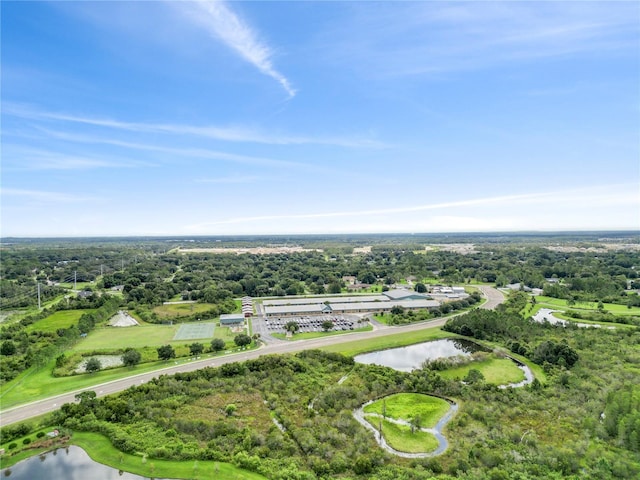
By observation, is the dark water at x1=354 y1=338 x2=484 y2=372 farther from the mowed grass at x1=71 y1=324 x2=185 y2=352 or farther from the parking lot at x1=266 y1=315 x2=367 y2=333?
the mowed grass at x1=71 y1=324 x2=185 y2=352

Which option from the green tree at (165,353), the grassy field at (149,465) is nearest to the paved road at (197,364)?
the green tree at (165,353)

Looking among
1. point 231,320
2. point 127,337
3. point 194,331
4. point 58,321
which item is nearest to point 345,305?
point 231,320

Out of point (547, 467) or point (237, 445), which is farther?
point (237, 445)

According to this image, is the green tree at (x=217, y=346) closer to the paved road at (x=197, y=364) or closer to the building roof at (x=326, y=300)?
the paved road at (x=197, y=364)

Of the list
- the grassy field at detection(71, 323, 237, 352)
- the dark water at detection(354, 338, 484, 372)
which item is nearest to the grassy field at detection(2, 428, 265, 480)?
the grassy field at detection(71, 323, 237, 352)

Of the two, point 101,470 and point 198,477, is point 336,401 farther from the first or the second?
point 101,470

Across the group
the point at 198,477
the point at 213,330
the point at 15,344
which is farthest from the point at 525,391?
the point at 15,344

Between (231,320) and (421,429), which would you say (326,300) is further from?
(421,429)
